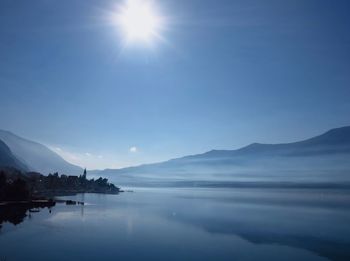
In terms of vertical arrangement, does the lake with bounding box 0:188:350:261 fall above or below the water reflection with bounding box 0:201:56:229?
below

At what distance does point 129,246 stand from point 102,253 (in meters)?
8.87

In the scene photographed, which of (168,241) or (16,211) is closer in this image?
(168,241)

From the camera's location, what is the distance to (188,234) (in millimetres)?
86562

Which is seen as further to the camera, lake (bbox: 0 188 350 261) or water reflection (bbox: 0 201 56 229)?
water reflection (bbox: 0 201 56 229)

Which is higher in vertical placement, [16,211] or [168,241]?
[16,211]

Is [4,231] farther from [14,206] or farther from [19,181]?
[19,181]

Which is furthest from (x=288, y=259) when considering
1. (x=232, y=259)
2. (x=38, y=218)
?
(x=38, y=218)

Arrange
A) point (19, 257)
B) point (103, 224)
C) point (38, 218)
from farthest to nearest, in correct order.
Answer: point (38, 218) → point (103, 224) → point (19, 257)

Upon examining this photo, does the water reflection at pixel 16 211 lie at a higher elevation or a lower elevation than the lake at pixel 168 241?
higher

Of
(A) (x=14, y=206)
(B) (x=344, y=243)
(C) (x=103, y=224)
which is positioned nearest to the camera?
(B) (x=344, y=243)

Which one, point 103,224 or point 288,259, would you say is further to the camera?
point 103,224

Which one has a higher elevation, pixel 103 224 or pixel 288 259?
pixel 103 224

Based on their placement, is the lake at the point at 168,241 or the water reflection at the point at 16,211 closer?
the lake at the point at 168,241

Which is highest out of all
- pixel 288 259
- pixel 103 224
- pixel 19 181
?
pixel 19 181
